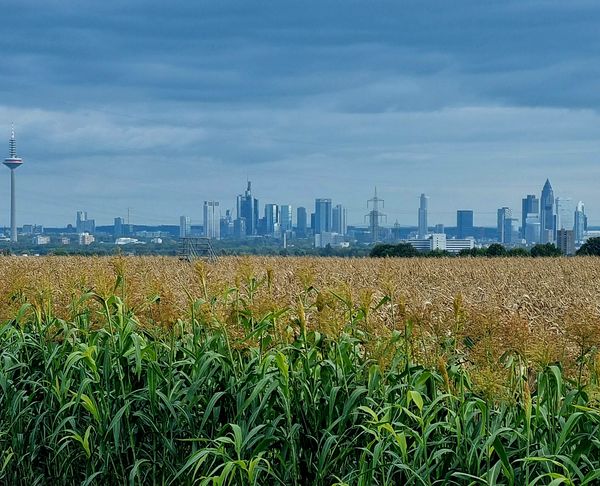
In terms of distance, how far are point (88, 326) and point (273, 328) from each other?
172cm

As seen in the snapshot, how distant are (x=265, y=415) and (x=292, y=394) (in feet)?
0.69

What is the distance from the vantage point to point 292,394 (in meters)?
4.96

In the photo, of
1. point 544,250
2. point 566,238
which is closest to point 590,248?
point 544,250

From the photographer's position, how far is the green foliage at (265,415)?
434cm

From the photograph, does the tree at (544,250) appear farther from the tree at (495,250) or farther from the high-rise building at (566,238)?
the high-rise building at (566,238)

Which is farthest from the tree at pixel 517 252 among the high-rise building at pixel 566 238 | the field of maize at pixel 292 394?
the field of maize at pixel 292 394

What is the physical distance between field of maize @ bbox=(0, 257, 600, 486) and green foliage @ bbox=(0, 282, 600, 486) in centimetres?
1

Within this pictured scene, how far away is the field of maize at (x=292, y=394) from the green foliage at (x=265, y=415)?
14mm

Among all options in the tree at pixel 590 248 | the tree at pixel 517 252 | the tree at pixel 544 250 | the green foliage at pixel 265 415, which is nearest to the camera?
the green foliage at pixel 265 415

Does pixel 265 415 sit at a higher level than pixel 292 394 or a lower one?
lower

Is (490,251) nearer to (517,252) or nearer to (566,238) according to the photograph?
(517,252)

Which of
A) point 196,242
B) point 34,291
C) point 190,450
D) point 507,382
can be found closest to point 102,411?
point 190,450

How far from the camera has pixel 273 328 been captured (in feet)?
18.0

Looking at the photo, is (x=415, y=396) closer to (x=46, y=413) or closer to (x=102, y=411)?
(x=102, y=411)
